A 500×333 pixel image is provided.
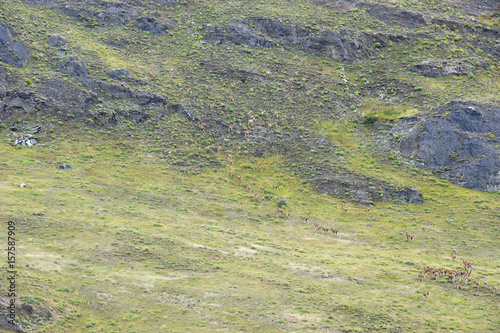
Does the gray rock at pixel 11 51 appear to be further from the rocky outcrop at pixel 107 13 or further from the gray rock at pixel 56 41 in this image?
the rocky outcrop at pixel 107 13

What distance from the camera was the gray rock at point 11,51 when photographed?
A: 7769 centimetres

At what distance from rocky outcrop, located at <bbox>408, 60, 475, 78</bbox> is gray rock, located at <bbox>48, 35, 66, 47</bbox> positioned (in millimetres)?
66849

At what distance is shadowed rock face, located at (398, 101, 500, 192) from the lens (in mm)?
70062

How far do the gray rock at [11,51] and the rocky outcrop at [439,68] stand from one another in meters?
71.8

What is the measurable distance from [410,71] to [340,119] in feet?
67.6

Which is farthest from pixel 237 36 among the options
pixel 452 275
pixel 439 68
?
pixel 452 275

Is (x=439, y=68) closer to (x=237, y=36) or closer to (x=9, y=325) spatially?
(x=237, y=36)

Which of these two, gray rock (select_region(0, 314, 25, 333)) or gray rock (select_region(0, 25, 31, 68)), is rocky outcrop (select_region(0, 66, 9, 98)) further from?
gray rock (select_region(0, 314, 25, 333))

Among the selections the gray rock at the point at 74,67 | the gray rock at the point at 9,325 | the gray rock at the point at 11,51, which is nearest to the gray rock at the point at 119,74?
the gray rock at the point at 74,67

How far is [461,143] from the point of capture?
73.4 metres

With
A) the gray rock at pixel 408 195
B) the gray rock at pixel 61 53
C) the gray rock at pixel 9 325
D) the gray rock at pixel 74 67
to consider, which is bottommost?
the gray rock at pixel 408 195

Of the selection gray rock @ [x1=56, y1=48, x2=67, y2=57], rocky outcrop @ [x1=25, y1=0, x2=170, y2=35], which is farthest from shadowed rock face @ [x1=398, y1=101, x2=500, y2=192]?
gray rock @ [x1=56, y1=48, x2=67, y2=57]

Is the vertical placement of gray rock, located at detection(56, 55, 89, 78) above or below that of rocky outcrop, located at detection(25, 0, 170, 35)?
below

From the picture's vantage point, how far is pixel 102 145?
7144cm
